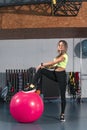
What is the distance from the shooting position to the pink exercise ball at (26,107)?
537 centimetres

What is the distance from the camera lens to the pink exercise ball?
5367 millimetres

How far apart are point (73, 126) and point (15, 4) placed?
301 centimetres

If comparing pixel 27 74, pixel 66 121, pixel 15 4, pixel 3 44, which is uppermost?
pixel 15 4

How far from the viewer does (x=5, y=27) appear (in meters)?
6.95

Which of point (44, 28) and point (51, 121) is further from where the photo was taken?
point (44, 28)

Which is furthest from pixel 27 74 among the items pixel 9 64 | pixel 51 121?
pixel 51 121

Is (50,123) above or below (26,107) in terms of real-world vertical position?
below

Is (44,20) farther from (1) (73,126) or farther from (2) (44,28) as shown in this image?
(1) (73,126)

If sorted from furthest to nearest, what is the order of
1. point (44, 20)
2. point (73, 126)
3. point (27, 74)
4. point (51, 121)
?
point (27, 74) < point (44, 20) < point (51, 121) < point (73, 126)

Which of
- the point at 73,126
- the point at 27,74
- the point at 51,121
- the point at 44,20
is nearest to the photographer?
the point at 73,126

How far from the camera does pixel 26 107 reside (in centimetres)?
536

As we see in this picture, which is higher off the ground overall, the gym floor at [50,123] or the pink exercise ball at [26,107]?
the pink exercise ball at [26,107]

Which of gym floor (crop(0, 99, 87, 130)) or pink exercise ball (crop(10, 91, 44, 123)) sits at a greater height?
→ pink exercise ball (crop(10, 91, 44, 123))

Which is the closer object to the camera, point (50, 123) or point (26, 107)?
point (26, 107)
